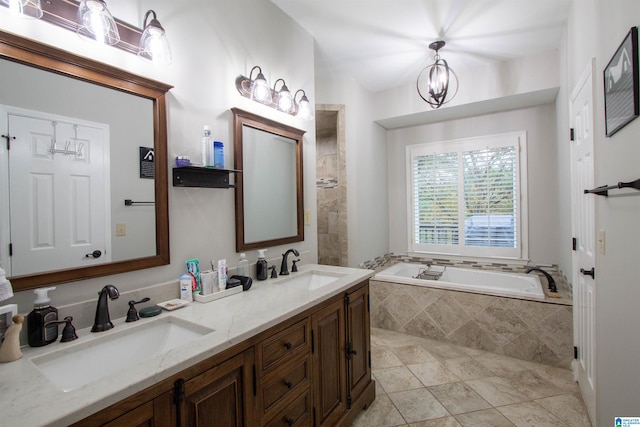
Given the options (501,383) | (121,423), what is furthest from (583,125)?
(121,423)

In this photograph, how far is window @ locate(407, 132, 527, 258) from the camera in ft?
11.7

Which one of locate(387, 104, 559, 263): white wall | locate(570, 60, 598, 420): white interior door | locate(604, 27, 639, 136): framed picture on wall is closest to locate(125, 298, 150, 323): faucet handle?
locate(604, 27, 639, 136): framed picture on wall

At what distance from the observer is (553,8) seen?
2309mm

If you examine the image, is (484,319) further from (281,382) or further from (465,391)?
(281,382)

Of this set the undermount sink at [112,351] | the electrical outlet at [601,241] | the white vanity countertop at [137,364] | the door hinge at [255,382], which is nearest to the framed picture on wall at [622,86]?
the electrical outlet at [601,241]

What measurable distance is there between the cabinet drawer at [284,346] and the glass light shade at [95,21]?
1.44 metres

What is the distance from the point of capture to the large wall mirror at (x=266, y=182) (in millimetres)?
1909

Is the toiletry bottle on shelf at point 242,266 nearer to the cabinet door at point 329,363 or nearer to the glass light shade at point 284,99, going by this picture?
the cabinet door at point 329,363

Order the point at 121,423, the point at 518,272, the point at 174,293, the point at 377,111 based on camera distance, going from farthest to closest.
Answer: the point at 377,111 → the point at 518,272 → the point at 174,293 → the point at 121,423

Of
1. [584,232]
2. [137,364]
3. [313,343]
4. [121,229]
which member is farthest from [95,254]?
[584,232]

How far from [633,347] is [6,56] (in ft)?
8.43

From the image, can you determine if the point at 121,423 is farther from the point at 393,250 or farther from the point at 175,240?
the point at 393,250

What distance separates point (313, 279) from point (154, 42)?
5.59 feet

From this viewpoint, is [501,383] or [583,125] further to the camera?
[501,383]
